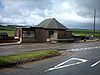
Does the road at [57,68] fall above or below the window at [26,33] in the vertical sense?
below

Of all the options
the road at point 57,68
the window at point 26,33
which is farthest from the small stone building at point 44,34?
the road at point 57,68

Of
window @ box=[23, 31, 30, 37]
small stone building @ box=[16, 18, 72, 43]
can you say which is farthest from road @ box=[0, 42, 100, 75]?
small stone building @ box=[16, 18, 72, 43]

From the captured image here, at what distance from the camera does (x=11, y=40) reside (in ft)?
129

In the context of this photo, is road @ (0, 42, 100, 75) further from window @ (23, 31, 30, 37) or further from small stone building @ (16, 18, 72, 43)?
small stone building @ (16, 18, 72, 43)

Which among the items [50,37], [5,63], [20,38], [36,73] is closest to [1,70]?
[5,63]

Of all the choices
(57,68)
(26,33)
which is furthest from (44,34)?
(57,68)

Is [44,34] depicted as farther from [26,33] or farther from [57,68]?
[57,68]

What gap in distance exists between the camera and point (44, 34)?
42188 millimetres

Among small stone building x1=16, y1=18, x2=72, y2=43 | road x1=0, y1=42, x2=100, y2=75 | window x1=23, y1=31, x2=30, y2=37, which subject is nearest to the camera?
road x1=0, y1=42, x2=100, y2=75

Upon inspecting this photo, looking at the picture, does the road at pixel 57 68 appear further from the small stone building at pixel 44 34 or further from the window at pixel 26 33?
the small stone building at pixel 44 34

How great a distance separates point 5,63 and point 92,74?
20.2 feet

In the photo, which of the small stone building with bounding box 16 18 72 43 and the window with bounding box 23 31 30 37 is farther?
the small stone building with bounding box 16 18 72 43

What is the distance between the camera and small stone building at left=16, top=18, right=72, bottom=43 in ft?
129

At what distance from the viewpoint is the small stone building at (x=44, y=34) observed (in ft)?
129
